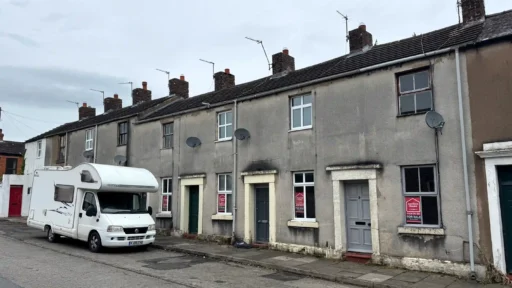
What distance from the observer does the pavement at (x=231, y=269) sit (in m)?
8.96

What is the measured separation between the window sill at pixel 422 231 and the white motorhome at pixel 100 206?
826cm

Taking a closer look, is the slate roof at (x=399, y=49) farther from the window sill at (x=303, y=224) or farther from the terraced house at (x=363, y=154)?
the window sill at (x=303, y=224)

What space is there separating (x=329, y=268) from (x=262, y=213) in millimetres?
4369

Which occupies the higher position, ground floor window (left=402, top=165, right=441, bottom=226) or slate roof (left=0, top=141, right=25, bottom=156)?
slate roof (left=0, top=141, right=25, bottom=156)

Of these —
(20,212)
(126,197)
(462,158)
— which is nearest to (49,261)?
(126,197)

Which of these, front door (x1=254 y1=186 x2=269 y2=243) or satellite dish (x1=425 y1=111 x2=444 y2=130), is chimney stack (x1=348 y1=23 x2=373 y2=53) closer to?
satellite dish (x1=425 y1=111 x2=444 y2=130)

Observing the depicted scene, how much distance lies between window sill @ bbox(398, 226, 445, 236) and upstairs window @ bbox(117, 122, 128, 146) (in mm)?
15360

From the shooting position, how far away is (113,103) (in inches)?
1125

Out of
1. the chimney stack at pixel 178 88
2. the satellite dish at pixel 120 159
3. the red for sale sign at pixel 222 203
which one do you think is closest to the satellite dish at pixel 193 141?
the red for sale sign at pixel 222 203

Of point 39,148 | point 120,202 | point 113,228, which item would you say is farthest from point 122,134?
point 39,148

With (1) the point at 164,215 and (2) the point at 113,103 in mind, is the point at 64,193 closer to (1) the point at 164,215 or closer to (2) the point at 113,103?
(1) the point at 164,215

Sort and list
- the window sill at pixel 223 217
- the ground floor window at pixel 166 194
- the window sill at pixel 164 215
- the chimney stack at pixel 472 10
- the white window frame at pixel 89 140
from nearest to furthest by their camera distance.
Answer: the chimney stack at pixel 472 10
the window sill at pixel 223 217
the window sill at pixel 164 215
the ground floor window at pixel 166 194
the white window frame at pixel 89 140

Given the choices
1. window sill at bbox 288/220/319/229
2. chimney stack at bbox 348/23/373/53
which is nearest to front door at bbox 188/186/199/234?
window sill at bbox 288/220/319/229

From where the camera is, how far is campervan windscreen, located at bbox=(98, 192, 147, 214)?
13383mm
